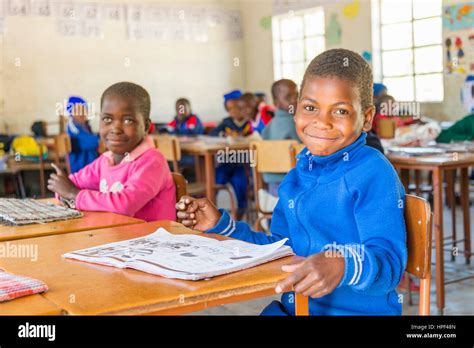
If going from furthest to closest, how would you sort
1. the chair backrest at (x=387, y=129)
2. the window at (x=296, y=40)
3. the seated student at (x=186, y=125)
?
1. the window at (x=296, y=40)
2. the seated student at (x=186, y=125)
3. the chair backrest at (x=387, y=129)

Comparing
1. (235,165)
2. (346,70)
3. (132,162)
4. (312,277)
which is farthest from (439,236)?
(235,165)

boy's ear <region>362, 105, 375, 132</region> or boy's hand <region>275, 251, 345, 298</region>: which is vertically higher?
boy's ear <region>362, 105, 375, 132</region>

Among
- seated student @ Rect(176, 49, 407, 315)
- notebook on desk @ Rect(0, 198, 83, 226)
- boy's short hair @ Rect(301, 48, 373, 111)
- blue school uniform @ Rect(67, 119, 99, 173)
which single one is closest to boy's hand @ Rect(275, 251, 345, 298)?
seated student @ Rect(176, 49, 407, 315)

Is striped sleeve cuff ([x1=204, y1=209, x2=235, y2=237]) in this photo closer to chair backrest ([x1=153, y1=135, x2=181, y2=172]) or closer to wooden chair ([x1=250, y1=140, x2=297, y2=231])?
wooden chair ([x1=250, y1=140, x2=297, y2=231])

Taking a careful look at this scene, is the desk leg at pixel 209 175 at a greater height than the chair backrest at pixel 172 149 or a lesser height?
lesser

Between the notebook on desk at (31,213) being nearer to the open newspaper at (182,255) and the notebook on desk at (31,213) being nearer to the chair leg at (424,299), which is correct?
the open newspaper at (182,255)

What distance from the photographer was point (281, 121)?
4.04 m

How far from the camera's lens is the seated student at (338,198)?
1.15m

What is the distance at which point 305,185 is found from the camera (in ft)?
4.38

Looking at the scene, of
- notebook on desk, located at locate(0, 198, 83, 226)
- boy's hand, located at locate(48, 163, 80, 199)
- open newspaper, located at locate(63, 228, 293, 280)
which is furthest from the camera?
boy's hand, located at locate(48, 163, 80, 199)

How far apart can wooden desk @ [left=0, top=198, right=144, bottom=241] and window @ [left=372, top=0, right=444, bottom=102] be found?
5932mm

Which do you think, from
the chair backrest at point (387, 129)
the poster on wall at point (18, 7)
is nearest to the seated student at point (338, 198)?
the chair backrest at point (387, 129)

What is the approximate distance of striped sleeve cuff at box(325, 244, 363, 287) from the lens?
100 cm

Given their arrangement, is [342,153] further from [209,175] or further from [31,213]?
[209,175]
